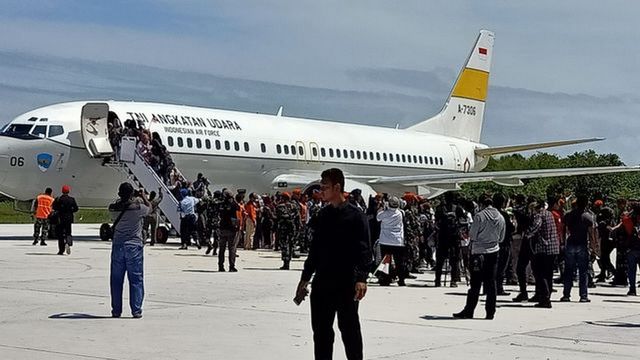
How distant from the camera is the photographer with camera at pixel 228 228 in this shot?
19016 millimetres

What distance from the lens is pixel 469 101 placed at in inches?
1821

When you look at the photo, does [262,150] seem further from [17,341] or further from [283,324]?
[17,341]

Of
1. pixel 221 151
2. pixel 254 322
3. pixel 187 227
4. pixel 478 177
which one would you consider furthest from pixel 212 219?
pixel 254 322

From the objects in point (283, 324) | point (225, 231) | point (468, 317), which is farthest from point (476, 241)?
point (225, 231)

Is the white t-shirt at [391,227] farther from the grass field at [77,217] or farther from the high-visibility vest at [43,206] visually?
the grass field at [77,217]

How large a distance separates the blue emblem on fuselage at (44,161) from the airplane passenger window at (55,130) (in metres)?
→ 0.60

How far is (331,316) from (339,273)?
35 cm

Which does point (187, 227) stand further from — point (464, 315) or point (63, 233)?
point (464, 315)

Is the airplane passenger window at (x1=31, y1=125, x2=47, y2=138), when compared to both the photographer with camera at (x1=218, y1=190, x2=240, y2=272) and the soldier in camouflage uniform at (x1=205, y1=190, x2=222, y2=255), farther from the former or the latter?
the photographer with camera at (x1=218, y1=190, x2=240, y2=272)

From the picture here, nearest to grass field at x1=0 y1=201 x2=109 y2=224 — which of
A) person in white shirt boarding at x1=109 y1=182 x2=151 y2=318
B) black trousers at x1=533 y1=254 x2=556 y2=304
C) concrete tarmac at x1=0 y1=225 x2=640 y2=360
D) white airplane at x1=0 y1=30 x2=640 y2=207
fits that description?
white airplane at x1=0 y1=30 x2=640 y2=207

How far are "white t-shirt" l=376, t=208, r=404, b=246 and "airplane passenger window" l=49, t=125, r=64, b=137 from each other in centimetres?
1234

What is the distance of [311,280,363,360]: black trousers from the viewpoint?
8.17 m

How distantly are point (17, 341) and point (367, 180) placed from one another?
26941mm

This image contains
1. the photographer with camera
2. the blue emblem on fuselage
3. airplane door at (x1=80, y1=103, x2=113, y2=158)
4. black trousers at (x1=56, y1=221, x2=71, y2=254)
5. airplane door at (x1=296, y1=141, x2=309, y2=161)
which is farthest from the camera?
airplane door at (x1=296, y1=141, x2=309, y2=161)
